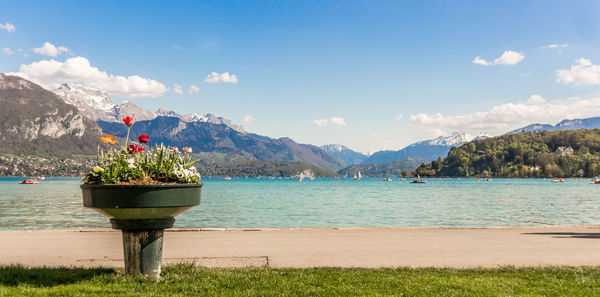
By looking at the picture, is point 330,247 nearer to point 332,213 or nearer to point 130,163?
point 130,163

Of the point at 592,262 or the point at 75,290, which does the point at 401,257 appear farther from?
the point at 75,290

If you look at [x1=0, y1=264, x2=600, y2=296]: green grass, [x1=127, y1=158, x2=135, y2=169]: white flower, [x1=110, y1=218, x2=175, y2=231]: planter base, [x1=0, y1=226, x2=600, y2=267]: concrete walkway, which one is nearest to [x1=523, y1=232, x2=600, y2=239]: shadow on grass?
[x1=0, y1=226, x2=600, y2=267]: concrete walkway

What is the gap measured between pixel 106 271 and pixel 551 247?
1038 centimetres

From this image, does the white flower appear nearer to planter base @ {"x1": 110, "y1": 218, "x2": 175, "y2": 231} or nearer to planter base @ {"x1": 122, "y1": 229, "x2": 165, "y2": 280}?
planter base @ {"x1": 110, "y1": 218, "x2": 175, "y2": 231}

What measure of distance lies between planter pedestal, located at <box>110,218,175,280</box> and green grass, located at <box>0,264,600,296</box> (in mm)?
172

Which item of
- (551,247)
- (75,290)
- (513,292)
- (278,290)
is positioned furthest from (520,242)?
(75,290)

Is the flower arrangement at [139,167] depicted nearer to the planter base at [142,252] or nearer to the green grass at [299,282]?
the planter base at [142,252]

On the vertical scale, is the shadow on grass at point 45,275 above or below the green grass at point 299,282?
above

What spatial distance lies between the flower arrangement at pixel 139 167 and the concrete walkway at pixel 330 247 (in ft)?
8.43

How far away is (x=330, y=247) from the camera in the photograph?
1142 centimetres

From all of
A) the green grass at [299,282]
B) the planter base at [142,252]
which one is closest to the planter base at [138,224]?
the planter base at [142,252]

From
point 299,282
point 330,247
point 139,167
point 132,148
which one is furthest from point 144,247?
point 330,247

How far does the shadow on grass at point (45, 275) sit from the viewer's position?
6.69 metres

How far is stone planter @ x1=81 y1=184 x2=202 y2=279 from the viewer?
638 centimetres
